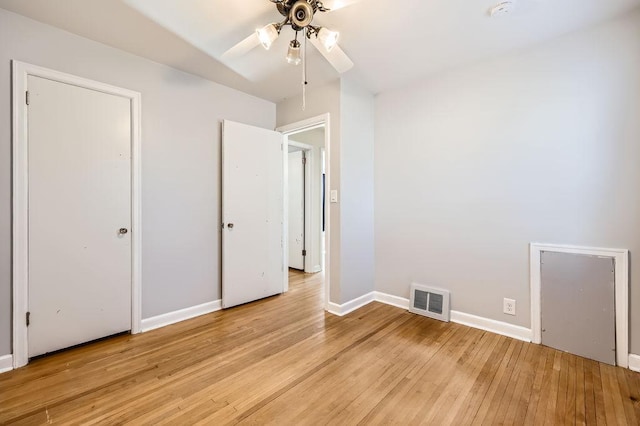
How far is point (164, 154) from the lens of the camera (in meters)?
2.59

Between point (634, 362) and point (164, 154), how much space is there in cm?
397

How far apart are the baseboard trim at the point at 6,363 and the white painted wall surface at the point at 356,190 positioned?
254 cm

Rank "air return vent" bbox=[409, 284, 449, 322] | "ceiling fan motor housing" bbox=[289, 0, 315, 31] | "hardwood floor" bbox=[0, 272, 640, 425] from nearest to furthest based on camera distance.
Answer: "hardwood floor" bbox=[0, 272, 640, 425], "ceiling fan motor housing" bbox=[289, 0, 315, 31], "air return vent" bbox=[409, 284, 449, 322]

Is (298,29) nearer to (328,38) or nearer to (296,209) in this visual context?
(328,38)

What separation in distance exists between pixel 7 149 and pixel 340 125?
2557 millimetres

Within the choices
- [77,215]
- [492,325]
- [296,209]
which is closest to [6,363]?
[77,215]

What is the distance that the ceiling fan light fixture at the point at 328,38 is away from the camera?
1683 mm

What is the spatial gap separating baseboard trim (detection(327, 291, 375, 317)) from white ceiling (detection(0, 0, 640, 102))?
2352mm

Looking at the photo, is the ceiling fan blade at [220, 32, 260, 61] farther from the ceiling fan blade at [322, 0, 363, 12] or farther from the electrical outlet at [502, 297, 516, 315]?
the electrical outlet at [502, 297, 516, 315]

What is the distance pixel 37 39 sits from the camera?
1.96 meters

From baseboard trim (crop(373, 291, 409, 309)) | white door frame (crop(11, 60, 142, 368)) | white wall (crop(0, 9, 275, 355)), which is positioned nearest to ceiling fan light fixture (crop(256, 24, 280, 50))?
white wall (crop(0, 9, 275, 355))

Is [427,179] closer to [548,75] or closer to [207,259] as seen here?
[548,75]

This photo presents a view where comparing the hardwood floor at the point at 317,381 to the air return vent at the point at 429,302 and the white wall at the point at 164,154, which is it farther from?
the white wall at the point at 164,154

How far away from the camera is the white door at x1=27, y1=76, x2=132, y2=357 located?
1991mm
